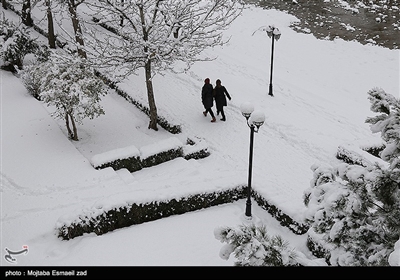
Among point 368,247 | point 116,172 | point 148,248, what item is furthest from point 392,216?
point 116,172

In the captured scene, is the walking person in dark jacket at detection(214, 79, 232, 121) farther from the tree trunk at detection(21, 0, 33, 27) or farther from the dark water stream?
the tree trunk at detection(21, 0, 33, 27)

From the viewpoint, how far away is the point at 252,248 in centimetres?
447

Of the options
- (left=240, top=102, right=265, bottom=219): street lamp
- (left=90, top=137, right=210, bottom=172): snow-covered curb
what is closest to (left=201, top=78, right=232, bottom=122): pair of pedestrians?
(left=90, top=137, right=210, bottom=172): snow-covered curb

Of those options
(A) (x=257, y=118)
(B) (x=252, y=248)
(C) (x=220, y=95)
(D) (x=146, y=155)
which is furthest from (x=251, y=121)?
(B) (x=252, y=248)

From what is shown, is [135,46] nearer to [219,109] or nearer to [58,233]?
[219,109]

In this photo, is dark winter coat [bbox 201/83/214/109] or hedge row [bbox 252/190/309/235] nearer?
hedge row [bbox 252/190/309/235]

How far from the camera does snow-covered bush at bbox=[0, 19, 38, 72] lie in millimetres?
16062

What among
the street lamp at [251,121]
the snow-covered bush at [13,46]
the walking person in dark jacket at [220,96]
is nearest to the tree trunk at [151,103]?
the walking person in dark jacket at [220,96]

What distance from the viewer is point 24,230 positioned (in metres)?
7.91

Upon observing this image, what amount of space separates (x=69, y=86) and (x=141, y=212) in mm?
4691

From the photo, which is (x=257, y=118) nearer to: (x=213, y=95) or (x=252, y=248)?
(x=252, y=248)

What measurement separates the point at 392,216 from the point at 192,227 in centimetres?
482

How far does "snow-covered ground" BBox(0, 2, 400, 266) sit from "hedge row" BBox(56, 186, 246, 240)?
0.15 metres

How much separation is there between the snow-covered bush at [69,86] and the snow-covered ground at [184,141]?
1.10 metres
